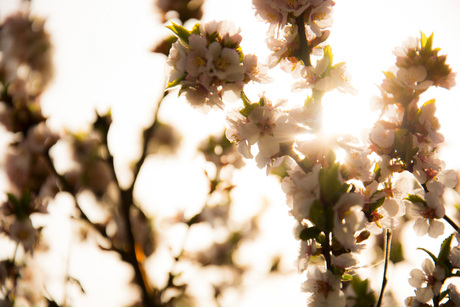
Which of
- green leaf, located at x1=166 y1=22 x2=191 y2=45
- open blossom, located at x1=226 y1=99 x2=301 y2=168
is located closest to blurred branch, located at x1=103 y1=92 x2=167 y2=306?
green leaf, located at x1=166 y1=22 x2=191 y2=45

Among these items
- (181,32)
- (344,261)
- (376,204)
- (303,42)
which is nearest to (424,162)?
(376,204)

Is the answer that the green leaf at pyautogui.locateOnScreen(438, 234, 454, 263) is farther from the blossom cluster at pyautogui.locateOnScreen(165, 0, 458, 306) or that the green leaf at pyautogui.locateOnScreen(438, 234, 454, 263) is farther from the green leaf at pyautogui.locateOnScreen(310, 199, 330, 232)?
the green leaf at pyautogui.locateOnScreen(310, 199, 330, 232)

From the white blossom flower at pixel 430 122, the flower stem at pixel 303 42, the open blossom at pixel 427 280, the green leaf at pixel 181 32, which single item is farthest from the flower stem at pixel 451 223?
the green leaf at pixel 181 32

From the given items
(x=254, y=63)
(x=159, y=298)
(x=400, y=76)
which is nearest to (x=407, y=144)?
(x=400, y=76)

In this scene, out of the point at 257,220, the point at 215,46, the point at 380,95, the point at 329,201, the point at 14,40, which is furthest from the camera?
the point at 257,220

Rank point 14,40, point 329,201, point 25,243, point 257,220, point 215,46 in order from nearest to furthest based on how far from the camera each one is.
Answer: point 329,201, point 215,46, point 25,243, point 14,40, point 257,220

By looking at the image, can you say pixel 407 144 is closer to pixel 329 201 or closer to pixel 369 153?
pixel 369 153
